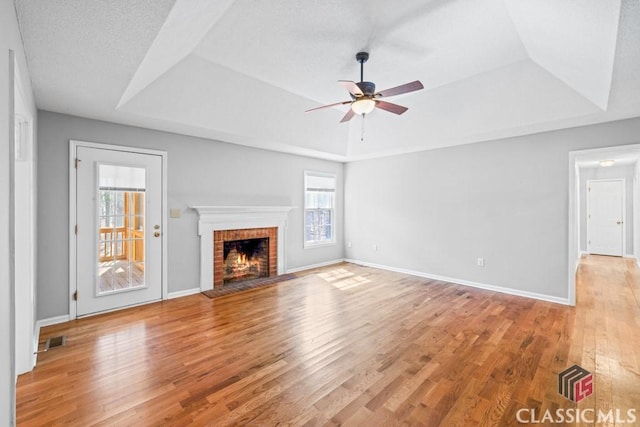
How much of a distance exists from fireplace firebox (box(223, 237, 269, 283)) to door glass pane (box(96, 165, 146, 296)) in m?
1.42

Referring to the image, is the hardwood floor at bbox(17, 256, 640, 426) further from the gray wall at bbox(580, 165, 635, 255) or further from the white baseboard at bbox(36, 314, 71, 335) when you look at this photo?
the gray wall at bbox(580, 165, 635, 255)

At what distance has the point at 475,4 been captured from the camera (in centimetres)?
245

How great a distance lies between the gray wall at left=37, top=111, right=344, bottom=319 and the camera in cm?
339

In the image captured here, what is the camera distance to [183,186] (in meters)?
4.45

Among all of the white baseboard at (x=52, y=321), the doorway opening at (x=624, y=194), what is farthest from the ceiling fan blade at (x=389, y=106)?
the doorway opening at (x=624, y=194)

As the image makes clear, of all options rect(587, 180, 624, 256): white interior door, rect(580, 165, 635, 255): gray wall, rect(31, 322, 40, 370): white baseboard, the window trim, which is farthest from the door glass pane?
rect(587, 180, 624, 256): white interior door

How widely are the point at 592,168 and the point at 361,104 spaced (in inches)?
342

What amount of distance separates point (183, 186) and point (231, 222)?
3.14 ft

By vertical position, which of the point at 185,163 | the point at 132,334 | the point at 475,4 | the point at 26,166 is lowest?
the point at 132,334

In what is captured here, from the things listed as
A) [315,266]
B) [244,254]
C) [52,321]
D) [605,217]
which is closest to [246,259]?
[244,254]

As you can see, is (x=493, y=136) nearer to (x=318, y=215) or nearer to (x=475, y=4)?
(x=475, y=4)

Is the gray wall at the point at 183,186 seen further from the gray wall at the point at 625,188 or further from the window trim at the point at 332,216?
the gray wall at the point at 625,188

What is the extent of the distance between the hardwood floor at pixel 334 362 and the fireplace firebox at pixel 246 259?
3.46 ft

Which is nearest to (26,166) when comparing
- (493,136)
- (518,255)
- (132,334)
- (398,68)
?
(132,334)
